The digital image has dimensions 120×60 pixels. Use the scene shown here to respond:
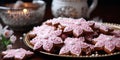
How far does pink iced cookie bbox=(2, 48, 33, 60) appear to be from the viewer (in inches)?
31.2

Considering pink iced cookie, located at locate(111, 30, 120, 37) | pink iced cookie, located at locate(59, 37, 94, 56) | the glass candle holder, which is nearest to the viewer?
pink iced cookie, located at locate(59, 37, 94, 56)

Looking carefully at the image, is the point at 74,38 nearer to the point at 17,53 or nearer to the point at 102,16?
the point at 17,53

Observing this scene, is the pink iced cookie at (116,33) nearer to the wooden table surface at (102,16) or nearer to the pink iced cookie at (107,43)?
the pink iced cookie at (107,43)

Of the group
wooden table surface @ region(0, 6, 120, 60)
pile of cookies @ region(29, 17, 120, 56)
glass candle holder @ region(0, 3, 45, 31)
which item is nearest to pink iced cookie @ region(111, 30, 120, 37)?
pile of cookies @ region(29, 17, 120, 56)

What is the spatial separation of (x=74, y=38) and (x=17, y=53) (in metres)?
0.17

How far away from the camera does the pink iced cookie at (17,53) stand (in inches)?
31.2

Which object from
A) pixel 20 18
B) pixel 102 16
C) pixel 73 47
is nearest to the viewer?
pixel 73 47

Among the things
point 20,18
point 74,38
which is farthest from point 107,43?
point 20,18

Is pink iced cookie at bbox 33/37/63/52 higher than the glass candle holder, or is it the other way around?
the glass candle holder

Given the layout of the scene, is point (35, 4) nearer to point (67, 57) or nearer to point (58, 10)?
point (58, 10)

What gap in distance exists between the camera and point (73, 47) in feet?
2.57

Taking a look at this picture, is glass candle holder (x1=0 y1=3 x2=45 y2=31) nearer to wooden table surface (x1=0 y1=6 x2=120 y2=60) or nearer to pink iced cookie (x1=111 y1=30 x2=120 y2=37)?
wooden table surface (x1=0 y1=6 x2=120 y2=60)

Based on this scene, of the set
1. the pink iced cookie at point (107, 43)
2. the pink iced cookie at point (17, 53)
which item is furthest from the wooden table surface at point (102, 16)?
the pink iced cookie at point (107, 43)

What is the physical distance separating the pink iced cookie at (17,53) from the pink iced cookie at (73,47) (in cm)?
10
